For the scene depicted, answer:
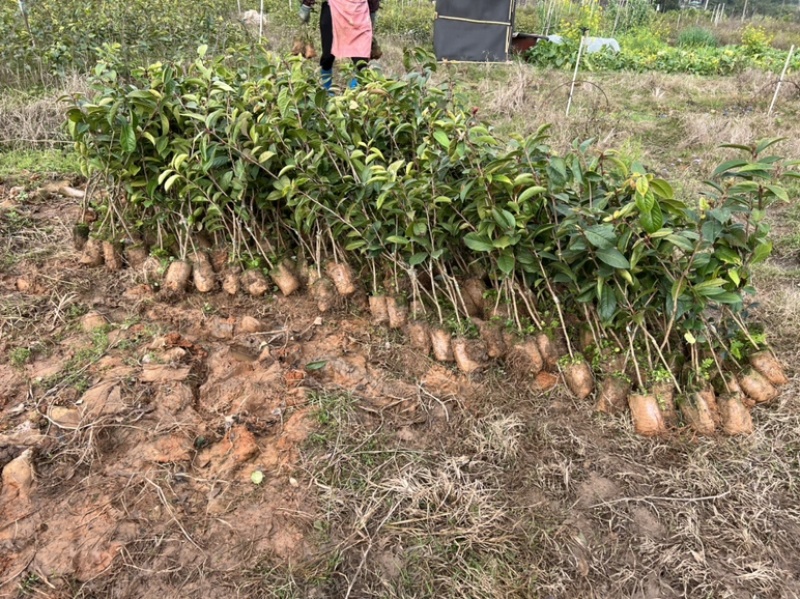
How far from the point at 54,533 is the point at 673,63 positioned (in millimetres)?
9610

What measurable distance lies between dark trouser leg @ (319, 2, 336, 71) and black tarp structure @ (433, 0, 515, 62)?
12.9 ft

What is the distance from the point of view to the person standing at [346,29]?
438cm

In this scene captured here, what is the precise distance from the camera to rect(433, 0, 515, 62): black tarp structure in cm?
820

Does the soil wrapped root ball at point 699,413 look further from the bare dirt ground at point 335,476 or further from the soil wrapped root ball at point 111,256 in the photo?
the soil wrapped root ball at point 111,256

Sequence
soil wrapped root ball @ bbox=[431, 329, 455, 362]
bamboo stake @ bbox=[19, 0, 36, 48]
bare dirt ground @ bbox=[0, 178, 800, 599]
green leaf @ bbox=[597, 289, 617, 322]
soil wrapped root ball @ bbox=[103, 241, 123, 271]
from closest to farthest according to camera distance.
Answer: bare dirt ground @ bbox=[0, 178, 800, 599] < green leaf @ bbox=[597, 289, 617, 322] < soil wrapped root ball @ bbox=[431, 329, 455, 362] < soil wrapped root ball @ bbox=[103, 241, 123, 271] < bamboo stake @ bbox=[19, 0, 36, 48]

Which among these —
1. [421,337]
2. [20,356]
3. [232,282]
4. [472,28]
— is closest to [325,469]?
[421,337]

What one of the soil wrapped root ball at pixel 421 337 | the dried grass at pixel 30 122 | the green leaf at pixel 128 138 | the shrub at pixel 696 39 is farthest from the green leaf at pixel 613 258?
the shrub at pixel 696 39

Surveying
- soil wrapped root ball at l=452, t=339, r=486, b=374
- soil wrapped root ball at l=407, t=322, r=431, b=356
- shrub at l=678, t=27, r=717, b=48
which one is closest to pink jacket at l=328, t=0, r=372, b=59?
soil wrapped root ball at l=407, t=322, r=431, b=356

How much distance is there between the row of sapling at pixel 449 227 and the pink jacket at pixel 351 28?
1877mm

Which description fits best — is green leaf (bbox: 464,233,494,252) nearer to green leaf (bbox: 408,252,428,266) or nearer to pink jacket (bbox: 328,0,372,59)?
green leaf (bbox: 408,252,428,266)

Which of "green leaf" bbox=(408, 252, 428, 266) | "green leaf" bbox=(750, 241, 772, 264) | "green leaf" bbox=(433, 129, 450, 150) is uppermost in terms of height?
Answer: "green leaf" bbox=(433, 129, 450, 150)

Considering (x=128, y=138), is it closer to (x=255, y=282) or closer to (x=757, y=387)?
(x=255, y=282)

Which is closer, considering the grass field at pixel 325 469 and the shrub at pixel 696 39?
the grass field at pixel 325 469

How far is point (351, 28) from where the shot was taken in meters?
4.43
